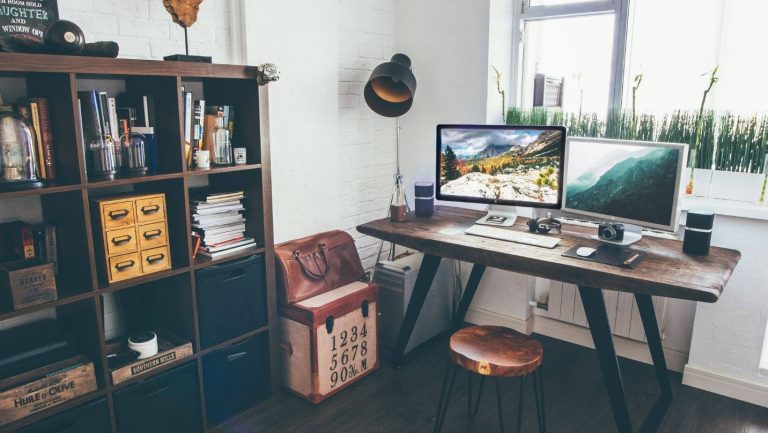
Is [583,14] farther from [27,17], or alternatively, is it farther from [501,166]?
[27,17]

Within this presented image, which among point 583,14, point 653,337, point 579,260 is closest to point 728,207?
point 653,337

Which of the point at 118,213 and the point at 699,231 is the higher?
the point at 118,213

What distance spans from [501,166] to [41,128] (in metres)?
1.94

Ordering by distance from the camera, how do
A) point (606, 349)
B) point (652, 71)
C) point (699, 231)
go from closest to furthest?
point (606, 349) < point (699, 231) < point (652, 71)

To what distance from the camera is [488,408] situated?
2.67m

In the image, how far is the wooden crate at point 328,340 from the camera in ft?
8.79

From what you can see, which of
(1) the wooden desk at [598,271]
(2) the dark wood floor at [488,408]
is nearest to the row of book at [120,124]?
(1) the wooden desk at [598,271]

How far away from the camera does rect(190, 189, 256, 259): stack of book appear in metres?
2.44

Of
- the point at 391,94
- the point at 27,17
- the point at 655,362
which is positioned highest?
the point at 27,17

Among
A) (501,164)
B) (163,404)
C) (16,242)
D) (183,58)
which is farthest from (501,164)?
(16,242)

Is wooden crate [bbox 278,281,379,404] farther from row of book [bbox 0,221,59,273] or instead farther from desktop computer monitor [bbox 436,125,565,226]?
row of book [bbox 0,221,59,273]

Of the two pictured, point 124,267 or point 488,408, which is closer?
point 124,267

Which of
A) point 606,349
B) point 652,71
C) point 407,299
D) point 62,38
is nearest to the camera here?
point 62,38

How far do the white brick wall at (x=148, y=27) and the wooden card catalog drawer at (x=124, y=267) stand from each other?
82cm
